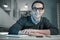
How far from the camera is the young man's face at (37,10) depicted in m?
0.82

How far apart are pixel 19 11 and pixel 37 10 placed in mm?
141

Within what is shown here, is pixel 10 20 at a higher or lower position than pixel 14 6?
lower

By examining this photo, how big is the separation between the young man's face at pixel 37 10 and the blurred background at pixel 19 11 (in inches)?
1.3

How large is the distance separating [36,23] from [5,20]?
0.24 m

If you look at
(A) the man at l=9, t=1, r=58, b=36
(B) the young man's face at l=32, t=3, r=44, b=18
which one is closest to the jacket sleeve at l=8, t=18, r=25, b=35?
(A) the man at l=9, t=1, r=58, b=36

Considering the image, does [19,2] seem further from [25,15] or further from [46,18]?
[46,18]

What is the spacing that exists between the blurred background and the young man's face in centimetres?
3

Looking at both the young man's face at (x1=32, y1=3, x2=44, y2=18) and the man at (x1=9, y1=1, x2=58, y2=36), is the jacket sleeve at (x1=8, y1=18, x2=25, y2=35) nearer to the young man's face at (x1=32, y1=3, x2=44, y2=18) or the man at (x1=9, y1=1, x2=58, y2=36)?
the man at (x1=9, y1=1, x2=58, y2=36)

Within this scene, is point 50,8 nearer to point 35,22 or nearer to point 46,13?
point 46,13

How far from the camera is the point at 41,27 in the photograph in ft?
2.67

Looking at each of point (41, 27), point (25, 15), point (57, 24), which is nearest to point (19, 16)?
point (25, 15)

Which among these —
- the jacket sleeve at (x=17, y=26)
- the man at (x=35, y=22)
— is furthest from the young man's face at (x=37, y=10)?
the jacket sleeve at (x=17, y=26)

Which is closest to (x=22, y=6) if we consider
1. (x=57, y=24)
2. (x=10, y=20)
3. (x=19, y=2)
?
(x=19, y=2)

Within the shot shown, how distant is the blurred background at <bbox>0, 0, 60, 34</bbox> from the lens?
2.73 feet
